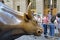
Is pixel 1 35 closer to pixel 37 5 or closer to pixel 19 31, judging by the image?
pixel 19 31

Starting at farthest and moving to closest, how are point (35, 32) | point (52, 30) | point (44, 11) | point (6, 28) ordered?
1. point (44, 11)
2. point (52, 30)
3. point (35, 32)
4. point (6, 28)

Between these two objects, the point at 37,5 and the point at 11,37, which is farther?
the point at 37,5

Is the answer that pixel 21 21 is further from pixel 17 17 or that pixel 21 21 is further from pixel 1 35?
pixel 1 35

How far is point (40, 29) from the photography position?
2537mm

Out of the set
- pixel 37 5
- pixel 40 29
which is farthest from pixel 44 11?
pixel 40 29

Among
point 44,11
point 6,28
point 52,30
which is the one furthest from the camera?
point 44,11

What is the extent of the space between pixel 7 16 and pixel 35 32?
34 centimetres

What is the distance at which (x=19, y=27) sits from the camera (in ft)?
7.93

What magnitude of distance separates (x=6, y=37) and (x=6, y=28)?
0.36 feet

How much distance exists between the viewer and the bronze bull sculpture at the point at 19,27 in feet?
7.70

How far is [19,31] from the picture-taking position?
2.47 metres

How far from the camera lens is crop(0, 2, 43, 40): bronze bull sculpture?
235 cm

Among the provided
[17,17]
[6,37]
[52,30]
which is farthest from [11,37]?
[52,30]

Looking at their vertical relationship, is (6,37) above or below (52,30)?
above
